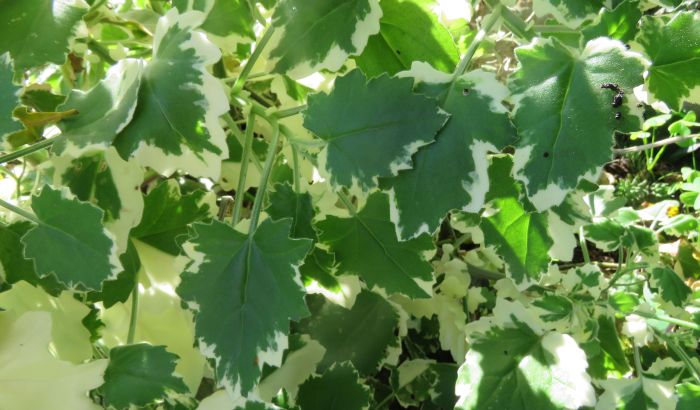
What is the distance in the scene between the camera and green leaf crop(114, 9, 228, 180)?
1.65 feet

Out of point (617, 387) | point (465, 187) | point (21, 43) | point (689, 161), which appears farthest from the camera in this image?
point (689, 161)

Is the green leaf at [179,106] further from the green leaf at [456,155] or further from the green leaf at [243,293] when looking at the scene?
the green leaf at [456,155]

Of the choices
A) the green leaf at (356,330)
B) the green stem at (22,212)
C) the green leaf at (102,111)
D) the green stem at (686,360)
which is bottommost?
the green leaf at (356,330)

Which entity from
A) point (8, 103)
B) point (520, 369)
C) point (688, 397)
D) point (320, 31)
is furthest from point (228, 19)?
point (688, 397)

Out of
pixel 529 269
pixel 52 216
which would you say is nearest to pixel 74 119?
pixel 52 216

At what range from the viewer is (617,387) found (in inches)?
28.5

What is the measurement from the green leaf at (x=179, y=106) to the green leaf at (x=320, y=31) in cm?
9

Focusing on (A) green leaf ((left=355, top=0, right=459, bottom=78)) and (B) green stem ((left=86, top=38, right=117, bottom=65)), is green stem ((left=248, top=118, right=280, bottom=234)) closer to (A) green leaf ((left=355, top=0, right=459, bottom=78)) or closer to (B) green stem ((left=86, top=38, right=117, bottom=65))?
(A) green leaf ((left=355, top=0, right=459, bottom=78))

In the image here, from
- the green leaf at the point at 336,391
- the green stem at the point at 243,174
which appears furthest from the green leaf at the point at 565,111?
the green leaf at the point at 336,391

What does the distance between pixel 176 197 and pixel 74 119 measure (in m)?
0.17

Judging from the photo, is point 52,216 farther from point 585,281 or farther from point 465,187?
point 585,281

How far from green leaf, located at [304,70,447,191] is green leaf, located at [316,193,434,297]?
5.0 inches

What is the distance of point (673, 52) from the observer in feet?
1.69

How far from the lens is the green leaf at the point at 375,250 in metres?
0.64
